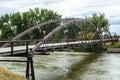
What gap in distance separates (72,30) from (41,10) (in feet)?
52.9

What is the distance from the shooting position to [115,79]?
36438 mm

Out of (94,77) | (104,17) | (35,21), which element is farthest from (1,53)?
(104,17)

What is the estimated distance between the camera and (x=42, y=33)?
4183 inches

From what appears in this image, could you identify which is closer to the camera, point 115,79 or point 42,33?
point 115,79

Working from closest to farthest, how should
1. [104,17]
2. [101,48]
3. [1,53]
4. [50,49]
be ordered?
[1,53], [50,49], [101,48], [104,17]

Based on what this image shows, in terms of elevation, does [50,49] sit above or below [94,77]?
above

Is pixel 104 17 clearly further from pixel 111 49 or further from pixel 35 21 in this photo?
pixel 111 49

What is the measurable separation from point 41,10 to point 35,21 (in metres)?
4.97

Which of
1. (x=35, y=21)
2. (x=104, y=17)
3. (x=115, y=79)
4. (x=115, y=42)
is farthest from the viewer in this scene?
(x=104, y=17)

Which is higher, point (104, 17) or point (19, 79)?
point (104, 17)

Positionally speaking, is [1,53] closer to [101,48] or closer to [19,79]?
[19,79]

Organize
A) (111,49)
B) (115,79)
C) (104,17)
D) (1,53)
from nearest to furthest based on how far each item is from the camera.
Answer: (1,53) < (115,79) < (111,49) < (104,17)

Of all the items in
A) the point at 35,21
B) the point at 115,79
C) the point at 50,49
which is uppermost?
the point at 35,21

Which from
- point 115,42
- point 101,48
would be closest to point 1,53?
point 101,48
